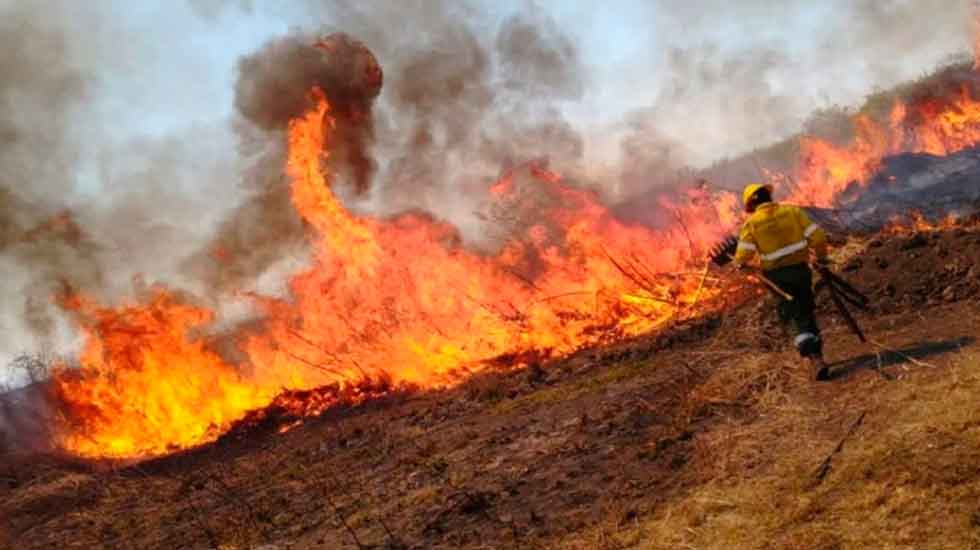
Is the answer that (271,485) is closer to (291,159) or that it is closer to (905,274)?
(291,159)

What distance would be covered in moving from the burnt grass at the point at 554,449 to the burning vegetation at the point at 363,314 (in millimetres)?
1087

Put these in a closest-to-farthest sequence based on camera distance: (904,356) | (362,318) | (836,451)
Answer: (836,451) → (904,356) → (362,318)

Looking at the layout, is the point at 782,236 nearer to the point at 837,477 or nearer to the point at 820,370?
the point at 820,370

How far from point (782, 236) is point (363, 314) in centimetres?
891

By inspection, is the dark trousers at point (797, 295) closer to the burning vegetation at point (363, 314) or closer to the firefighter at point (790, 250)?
the firefighter at point (790, 250)

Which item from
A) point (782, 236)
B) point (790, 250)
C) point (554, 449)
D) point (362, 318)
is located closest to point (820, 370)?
point (790, 250)

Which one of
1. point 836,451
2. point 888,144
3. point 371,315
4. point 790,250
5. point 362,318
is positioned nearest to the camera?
point 836,451

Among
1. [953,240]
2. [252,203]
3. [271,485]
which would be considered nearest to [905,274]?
[953,240]

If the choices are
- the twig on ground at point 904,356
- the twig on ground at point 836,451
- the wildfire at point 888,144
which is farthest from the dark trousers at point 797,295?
the wildfire at point 888,144

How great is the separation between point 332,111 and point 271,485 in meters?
10.1

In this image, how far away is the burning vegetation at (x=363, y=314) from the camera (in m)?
13.3

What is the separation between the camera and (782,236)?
759 cm

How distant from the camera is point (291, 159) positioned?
15062mm

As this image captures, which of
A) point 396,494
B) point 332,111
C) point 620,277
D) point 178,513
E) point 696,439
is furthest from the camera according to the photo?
point 332,111
